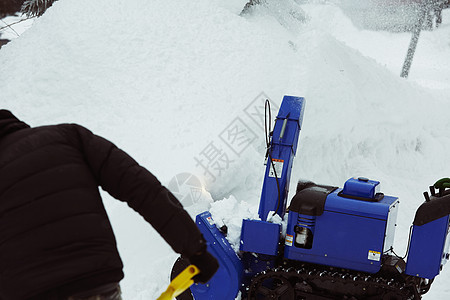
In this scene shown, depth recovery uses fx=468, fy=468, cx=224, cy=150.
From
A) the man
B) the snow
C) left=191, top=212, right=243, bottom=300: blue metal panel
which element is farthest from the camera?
the snow

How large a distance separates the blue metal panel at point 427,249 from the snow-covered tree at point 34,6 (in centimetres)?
1051

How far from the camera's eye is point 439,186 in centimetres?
374

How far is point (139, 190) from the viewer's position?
1943mm

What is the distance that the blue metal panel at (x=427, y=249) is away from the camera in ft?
11.4

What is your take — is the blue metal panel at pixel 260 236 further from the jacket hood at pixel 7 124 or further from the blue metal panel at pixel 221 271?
the jacket hood at pixel 7 124

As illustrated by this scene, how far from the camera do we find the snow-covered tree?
11.3m

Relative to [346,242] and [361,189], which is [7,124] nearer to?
[346,242]

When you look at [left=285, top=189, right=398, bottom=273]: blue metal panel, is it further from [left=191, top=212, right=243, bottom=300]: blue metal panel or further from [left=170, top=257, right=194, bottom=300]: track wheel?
[left=170, top=257, right=194, bottom=300]: track wheel

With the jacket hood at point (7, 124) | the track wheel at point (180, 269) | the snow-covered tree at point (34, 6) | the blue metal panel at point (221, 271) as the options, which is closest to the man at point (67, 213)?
the jacket hood at point (7, 124)

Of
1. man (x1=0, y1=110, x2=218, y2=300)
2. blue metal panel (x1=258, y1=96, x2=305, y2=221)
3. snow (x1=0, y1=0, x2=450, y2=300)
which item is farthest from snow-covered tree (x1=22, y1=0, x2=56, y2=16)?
man (x1=0, y1=110, x2=218, y2=300)

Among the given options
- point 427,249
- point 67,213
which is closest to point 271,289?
point 427,249

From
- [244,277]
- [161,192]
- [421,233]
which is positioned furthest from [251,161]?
[161,192]

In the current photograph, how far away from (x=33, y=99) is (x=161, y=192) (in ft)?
22.7

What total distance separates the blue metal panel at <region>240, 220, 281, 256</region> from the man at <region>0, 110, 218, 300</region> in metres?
1.96
